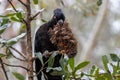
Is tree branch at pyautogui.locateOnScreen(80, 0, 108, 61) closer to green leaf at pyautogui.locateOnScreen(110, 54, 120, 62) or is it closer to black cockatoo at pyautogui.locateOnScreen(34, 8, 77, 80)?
black cockatoo at pyautogui.locateOnScreen(34, 8, 77, 80)

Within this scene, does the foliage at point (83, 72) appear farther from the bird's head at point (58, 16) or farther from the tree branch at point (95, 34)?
the tree branch at point (95, 34)

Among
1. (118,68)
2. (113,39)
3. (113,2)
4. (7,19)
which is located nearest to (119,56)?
(118,68)

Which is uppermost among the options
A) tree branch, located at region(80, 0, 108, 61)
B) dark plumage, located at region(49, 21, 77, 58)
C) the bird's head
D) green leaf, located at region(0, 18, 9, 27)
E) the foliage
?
tree branch, located at region(80, 0, 108, 61)

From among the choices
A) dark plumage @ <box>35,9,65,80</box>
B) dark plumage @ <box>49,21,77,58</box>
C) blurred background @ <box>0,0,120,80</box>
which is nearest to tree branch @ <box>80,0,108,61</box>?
blurred background @ <box>0,0,120,80</box>

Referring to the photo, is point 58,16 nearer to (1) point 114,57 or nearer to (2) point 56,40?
(2) point 56,40

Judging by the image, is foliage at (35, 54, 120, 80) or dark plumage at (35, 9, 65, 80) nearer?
foliage at (35, 54, 120, 80)

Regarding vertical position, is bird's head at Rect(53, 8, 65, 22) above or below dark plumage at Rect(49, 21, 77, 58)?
above

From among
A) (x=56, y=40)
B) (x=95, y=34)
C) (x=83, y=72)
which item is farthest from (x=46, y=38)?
(x=95, y=34)

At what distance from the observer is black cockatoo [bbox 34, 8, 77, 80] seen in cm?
131

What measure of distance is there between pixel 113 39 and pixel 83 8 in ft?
7.64

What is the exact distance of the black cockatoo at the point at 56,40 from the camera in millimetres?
1312

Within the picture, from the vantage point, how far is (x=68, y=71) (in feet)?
4.02

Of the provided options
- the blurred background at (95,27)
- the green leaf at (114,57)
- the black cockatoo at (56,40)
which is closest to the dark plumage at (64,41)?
the black cockatoo at (56,40)

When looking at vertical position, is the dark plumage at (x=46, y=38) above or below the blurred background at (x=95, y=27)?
below
